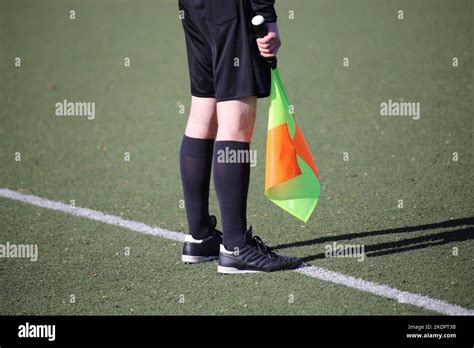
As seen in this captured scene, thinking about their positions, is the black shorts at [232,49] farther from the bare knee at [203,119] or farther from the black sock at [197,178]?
the black sock at [197,178]

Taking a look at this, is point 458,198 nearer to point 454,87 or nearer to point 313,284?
point 313,284

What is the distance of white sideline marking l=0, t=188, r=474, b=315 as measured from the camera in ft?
13.1

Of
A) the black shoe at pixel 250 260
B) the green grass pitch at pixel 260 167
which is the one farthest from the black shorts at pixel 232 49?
the green grass pitch at pixel 260 167

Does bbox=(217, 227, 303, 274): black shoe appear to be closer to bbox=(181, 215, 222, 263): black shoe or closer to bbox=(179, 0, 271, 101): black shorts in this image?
bbox=(181, 215, 222, 263): black shoe

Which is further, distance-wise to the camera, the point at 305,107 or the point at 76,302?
the point at 305,107

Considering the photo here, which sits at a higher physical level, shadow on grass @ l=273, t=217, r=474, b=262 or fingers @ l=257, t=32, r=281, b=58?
fingers @ l=257, t=32, r=281, b=58

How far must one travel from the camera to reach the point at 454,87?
930 cm

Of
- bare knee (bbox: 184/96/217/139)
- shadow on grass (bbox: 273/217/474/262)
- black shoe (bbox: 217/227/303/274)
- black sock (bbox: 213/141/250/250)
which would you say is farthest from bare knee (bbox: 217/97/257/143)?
shadow on grass (bbox: 273/217/474/262)

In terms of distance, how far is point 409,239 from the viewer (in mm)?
5031

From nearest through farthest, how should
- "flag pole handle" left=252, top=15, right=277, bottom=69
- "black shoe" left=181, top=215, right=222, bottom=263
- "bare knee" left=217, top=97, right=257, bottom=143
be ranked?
"flag pole handle" left=252, top=15, right=277, bottom=69 < "bare knee" left=217, top=97, right=257, bottom=143 < "black shoe" left=181, top=215, right=222, bottom=263

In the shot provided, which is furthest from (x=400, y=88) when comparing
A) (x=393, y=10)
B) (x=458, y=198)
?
(x=393, y=10)

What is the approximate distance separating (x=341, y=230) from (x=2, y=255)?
2287mm

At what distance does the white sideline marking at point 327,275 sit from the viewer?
400 cm

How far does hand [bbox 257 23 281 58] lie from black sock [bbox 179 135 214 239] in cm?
70
